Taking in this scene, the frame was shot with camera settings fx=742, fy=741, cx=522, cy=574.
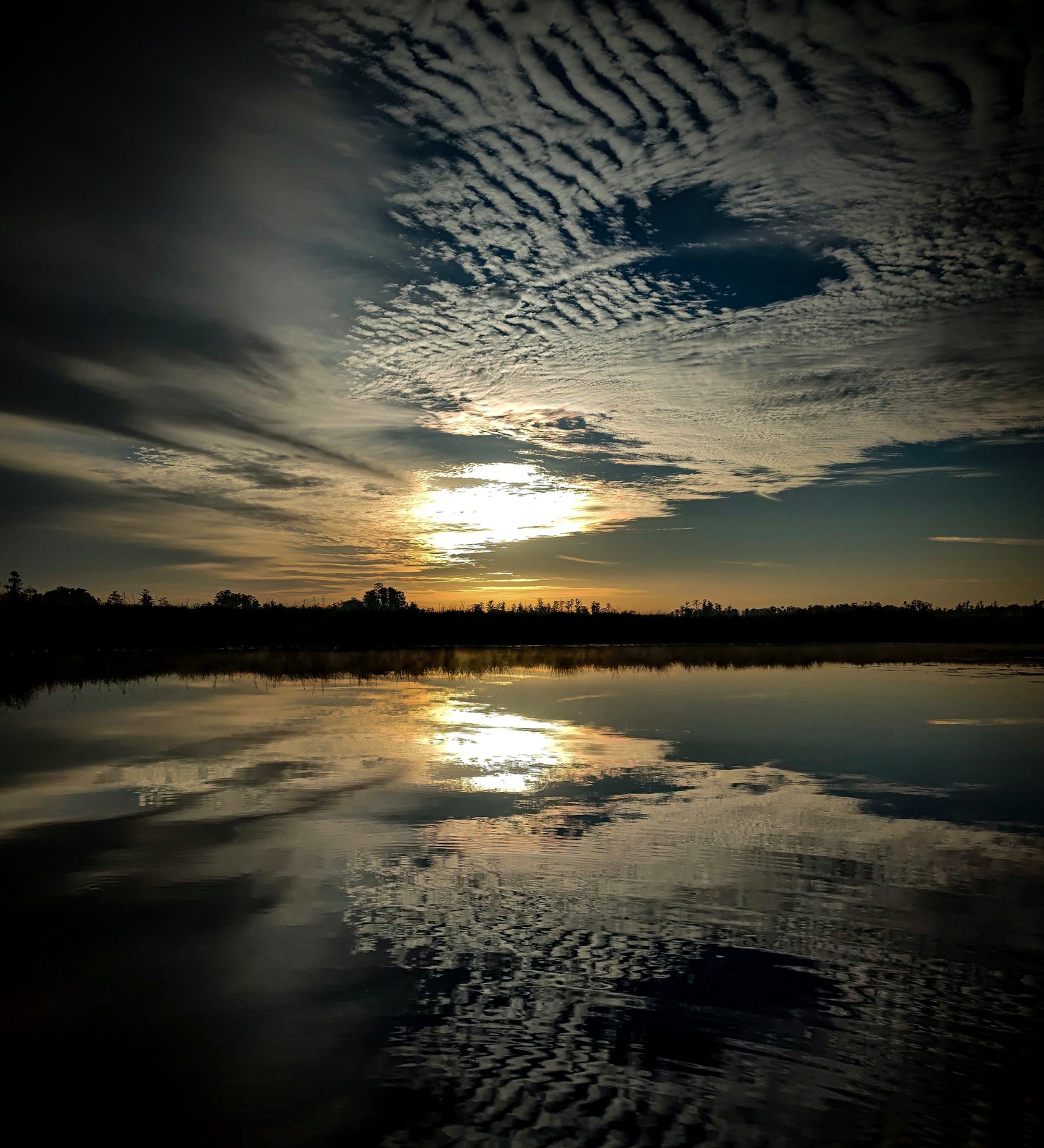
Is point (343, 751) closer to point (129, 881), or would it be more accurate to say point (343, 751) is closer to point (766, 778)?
point (129, 881)

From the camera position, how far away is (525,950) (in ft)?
21.3

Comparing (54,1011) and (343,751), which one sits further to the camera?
(343,751)

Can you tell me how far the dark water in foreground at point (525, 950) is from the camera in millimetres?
4559

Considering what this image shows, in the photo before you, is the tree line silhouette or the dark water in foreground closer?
the dark water in foreground

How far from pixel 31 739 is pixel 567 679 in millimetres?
20560

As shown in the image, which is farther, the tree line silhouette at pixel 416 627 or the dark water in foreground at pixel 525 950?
the tree line silhouette at pixel 416 627

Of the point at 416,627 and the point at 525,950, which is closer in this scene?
the point at 525,950

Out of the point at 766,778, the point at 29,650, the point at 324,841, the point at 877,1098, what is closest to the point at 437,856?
the point at 324,841

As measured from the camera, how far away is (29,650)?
49.3 m

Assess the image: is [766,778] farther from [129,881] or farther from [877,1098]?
[129,881]

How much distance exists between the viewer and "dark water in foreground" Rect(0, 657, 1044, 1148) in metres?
4.56

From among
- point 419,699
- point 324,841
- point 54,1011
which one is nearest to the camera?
point 54,1011

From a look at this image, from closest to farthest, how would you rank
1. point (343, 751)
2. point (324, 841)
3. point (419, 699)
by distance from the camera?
point (324, 841) → point (343, 751) → point (419, 699)

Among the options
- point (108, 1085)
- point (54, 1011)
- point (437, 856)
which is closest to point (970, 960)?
point (437, 856)
